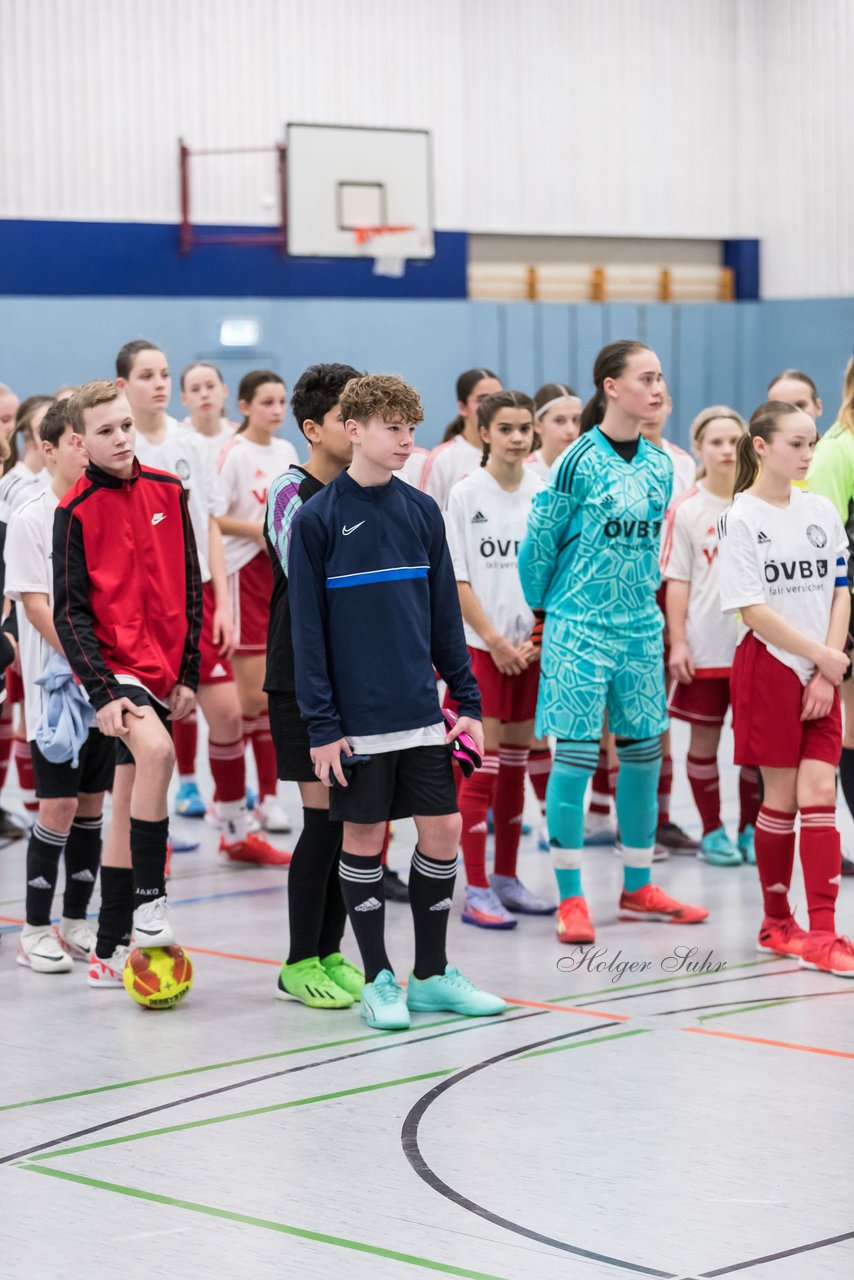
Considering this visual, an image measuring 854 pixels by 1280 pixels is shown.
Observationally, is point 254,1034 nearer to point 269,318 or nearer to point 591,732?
point 591,732

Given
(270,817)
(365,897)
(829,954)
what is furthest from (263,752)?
(829,954)

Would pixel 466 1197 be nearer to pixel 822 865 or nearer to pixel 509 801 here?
pixel 822 865

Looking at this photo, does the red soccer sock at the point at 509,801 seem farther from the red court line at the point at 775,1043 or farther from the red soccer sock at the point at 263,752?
the red court line at the point at 775,1043

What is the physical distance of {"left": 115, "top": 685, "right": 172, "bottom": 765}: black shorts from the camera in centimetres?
431

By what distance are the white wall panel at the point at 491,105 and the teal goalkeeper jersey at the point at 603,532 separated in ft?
32.9

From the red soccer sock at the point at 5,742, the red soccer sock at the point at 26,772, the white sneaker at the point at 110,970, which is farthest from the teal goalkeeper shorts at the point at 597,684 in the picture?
the red soccer sock at the point at 5,742

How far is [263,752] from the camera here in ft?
21.5

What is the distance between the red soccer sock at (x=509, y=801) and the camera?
5520mm

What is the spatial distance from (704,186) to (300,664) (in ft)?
47.7

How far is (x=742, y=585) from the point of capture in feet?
15.4

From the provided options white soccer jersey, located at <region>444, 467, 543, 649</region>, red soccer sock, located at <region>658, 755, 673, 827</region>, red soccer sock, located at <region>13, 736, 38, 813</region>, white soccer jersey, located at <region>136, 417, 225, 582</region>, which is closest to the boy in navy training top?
white soccer jersey, located at <region>444, 467, 543, 649</region>

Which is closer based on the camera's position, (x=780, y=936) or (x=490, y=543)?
(x=780, y=936)

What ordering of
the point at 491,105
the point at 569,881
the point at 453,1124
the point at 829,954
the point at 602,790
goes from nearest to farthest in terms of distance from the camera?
the point at 453,1124 → the point at 829,954 → the point at 569,881 → the point at 602,790 → the point at 491,105

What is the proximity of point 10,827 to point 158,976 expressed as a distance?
2.58 metres
